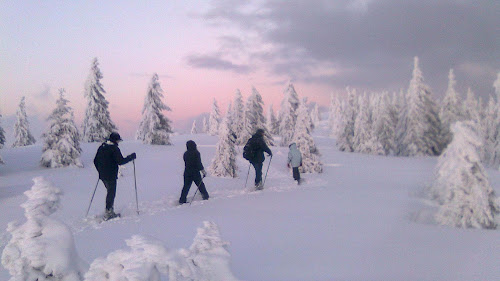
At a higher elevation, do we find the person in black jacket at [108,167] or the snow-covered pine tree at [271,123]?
the snow-covered pine tree at [271,123]

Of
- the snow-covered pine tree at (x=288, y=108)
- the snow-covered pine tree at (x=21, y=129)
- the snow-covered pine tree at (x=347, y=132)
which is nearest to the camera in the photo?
the snow-covered pine tree at (x=288, y=108)

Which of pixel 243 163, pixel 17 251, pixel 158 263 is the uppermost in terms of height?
pixel 158 263

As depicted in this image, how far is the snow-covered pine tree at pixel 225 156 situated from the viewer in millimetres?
21203

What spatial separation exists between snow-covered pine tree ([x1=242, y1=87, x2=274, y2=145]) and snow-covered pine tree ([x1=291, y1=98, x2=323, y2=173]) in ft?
64.1

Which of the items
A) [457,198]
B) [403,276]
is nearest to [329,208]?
[457,198]

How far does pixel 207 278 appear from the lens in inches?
102

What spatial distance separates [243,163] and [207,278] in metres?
25.0

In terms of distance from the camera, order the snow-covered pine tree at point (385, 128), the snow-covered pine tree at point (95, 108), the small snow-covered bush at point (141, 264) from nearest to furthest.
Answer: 1. the small snow-covered bush at point (141, 264)
2. the snow-covered pine tree at point (95, 108)
3. the snow-covered pine tree at point (385, 128)

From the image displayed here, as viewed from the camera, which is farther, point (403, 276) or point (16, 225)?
point (403, 276)

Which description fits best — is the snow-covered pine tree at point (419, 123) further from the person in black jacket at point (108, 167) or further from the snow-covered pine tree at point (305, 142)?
the person in black jacket at point (108, 167)

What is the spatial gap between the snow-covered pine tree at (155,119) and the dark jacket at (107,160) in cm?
2674

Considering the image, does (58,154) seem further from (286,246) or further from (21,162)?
(286,246)

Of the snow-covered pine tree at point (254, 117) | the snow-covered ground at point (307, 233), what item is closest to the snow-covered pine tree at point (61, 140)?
the snow-covered ground at point (307, 233)

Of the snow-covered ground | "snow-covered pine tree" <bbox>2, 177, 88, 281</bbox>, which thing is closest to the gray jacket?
the snow-covered ground
